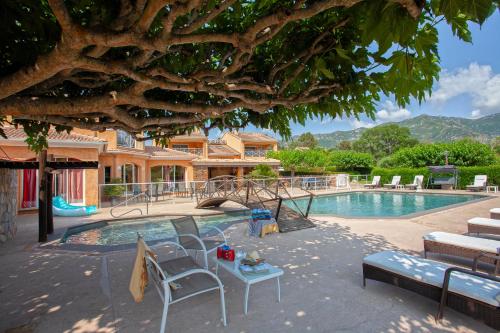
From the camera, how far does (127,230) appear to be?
35.1 ft

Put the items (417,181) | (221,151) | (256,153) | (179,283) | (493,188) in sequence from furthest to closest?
(256,153) < (221,151) < (417,181) < (493,188) < (179,283)

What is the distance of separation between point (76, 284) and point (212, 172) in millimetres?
28189

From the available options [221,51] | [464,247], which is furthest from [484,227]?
[221,51]

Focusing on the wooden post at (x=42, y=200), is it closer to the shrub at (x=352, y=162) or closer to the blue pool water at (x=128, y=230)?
the blue pool water at (x=128, y=230)

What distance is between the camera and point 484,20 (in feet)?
4.17

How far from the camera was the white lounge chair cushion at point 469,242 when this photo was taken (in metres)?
4.92

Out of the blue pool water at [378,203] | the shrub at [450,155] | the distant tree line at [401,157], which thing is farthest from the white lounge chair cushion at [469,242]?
the shrub at [450,155]

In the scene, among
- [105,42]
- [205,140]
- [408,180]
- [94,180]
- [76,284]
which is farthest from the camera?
[205,140]

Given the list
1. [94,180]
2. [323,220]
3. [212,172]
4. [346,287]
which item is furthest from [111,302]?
[212,172]

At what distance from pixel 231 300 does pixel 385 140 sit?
81633 millimetres

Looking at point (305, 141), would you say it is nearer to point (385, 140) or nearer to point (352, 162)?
point (385, 140)

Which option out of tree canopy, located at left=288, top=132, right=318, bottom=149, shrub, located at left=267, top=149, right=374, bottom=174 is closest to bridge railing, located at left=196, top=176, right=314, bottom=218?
shrub, located at left=267, top=149, right=374, bottom=174

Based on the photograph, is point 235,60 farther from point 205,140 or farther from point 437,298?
point 205,140

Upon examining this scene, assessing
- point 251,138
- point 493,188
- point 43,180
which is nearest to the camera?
point 43,180
